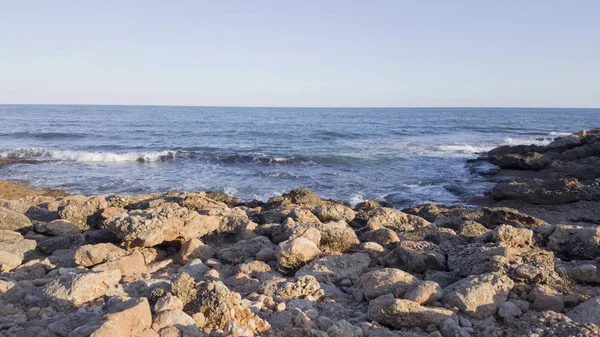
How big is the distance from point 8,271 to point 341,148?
86.5 feet

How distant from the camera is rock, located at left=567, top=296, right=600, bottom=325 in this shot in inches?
135

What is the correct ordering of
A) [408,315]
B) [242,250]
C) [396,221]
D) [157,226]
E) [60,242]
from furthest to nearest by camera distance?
[396,221] < [60,242] < [157,226] < [242,250] < [408,315]

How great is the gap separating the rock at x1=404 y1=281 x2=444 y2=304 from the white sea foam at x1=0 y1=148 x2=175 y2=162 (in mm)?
23201

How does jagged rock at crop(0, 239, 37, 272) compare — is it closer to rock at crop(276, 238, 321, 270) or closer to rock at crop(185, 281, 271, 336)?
rock at crop(185, 281, 271, 336)

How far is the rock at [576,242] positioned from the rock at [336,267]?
2.73 metres

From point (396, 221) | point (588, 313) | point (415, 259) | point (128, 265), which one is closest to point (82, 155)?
point (128, 265)

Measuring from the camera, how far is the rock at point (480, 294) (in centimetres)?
388

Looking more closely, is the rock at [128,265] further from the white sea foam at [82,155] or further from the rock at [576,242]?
the white sea foam at [82,155]

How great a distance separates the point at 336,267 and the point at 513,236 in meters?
2.55

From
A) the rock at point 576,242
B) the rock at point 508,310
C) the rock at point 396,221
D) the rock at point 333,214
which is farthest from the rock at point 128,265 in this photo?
the rock at point 576,242

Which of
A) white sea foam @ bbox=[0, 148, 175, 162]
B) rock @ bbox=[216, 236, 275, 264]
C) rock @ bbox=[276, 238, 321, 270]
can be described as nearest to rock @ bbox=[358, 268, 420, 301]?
rock @ bbox=[276, 238, 321, 270]

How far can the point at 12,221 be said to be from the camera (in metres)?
6.81

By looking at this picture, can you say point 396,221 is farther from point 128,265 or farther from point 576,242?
point 128,265

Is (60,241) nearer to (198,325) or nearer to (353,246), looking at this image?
(198,325)
